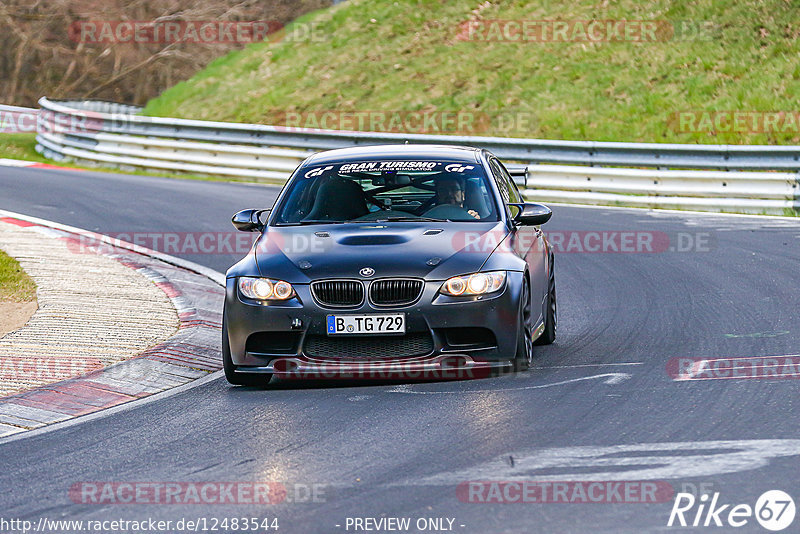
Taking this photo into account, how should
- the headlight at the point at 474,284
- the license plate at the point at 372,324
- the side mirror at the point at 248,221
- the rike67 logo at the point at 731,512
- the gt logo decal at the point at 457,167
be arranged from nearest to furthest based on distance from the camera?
the rike67 logo at the point at 731,512 → the license plate at the point at 372,324 → the headlight at the point at 474,284 → the side mirror at the point at 248,221 → the gt logo decal at the point at 457,167

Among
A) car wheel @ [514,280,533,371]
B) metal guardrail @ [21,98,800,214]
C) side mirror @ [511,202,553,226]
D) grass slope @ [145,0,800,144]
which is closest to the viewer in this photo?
car wheel @ [514,280,533,371]

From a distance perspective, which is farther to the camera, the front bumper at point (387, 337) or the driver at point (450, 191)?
the driver at point (450, 191)

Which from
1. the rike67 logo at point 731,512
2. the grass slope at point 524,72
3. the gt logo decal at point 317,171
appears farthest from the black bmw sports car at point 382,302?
the grass slope at point 524,72

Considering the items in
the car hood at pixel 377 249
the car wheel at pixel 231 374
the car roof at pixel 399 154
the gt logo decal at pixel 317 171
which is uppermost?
the car roof at pixel 399 154

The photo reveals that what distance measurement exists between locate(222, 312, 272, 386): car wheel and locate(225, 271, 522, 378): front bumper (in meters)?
0.06

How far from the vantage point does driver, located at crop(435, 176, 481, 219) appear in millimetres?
9258

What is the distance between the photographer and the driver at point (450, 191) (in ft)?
30.4

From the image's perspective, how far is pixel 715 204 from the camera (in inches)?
781

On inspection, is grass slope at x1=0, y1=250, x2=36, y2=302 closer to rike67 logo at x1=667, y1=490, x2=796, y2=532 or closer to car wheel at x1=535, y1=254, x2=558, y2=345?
car wheel at x1=535, y1=254, x2=558, y2=345

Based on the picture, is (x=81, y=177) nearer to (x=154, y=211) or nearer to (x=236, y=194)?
(x=236, y=194)

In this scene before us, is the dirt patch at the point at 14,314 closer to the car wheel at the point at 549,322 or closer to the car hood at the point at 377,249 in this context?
the car hood at the point at 377,249

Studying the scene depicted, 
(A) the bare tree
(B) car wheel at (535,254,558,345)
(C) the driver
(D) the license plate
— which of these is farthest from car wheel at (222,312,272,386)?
(A) the bare tree

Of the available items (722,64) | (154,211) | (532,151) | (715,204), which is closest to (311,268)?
(154,211)

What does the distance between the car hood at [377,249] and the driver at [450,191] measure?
353 mm
